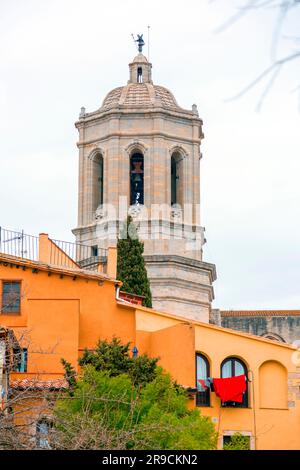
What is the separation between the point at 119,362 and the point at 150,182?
2853 centimetres

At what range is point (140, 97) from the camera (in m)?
63.0

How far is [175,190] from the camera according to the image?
205 ft

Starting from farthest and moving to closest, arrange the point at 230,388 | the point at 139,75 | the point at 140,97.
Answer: the point at 139,75
the point at 140,97
the point at 230,388

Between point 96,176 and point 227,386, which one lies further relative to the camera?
point 96,176

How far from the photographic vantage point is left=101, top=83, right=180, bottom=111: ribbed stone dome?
205 feet

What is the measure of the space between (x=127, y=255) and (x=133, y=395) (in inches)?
760

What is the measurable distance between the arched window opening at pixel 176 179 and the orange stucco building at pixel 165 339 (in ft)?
81.0

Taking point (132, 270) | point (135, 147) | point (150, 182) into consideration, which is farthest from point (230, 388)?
point (135, 147)

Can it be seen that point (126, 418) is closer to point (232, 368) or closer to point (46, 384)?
point (46, 384)

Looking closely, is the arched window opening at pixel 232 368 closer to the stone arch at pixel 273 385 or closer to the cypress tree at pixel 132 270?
the stone arch at pixel 273 385

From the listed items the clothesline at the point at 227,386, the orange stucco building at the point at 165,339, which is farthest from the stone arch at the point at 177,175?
the clothesline at the point at 227,386

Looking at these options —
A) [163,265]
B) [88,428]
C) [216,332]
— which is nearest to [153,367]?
[216,332]

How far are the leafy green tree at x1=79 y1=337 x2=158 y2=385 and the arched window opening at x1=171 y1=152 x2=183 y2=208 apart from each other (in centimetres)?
2879
